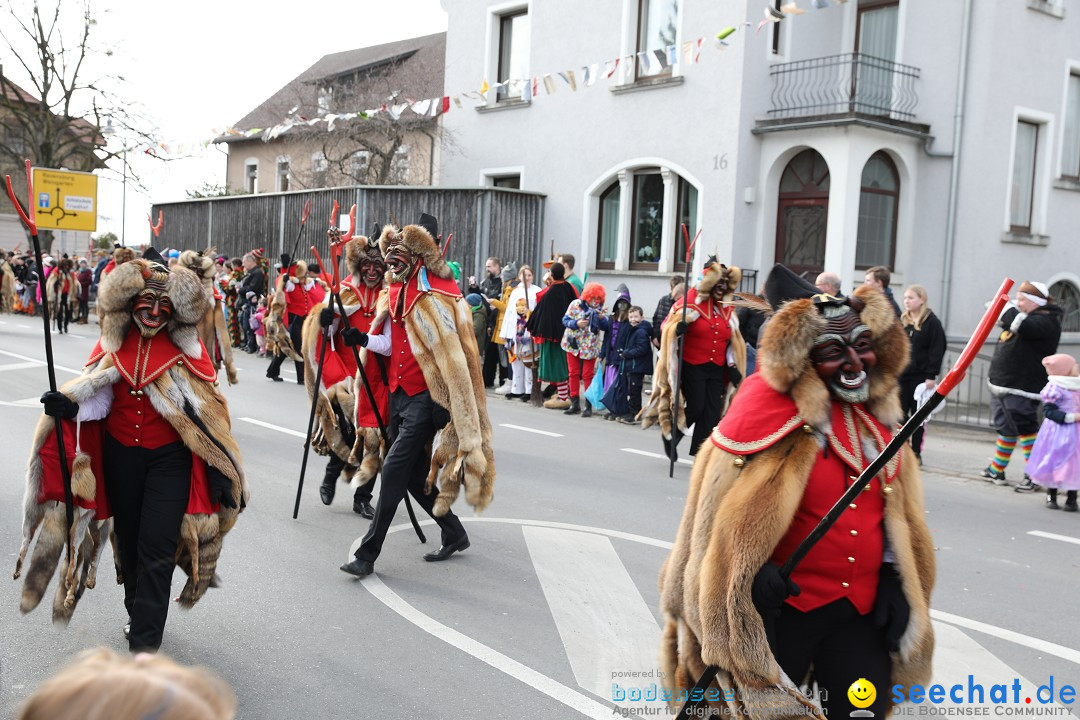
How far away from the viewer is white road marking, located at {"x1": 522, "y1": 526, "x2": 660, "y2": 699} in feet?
16.1

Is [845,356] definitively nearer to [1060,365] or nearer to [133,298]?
[133,298]

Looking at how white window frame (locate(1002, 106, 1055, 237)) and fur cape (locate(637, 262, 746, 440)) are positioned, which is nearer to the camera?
fur cape (locate(637, 262, 746, 440))

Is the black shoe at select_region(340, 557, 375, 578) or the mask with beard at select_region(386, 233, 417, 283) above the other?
the mask with beard at select_region(386, 233, 417, 283)

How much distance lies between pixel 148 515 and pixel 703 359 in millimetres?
6465

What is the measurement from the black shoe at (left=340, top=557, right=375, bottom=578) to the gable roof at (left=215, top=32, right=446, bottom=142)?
78.9ft

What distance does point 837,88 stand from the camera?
18.0 m

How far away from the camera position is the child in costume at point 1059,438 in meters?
9.02

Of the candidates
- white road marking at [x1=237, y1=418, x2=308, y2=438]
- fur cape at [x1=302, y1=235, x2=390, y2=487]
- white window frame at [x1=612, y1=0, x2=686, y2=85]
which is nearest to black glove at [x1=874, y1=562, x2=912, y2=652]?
fur cape at [x1=302, y1=235, x2=390, y2=487]

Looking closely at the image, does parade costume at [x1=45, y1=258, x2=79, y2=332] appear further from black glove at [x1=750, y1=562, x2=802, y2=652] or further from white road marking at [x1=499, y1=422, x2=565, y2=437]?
black glove at [x1=750, y1=562, x2=802, y2=652]

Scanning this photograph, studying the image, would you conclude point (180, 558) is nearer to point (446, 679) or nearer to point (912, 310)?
point (446, 679)

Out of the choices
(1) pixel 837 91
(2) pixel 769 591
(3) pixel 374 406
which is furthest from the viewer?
(1) pixel 837 91

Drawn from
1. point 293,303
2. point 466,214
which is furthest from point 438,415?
point 466,214

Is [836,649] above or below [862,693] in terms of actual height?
above

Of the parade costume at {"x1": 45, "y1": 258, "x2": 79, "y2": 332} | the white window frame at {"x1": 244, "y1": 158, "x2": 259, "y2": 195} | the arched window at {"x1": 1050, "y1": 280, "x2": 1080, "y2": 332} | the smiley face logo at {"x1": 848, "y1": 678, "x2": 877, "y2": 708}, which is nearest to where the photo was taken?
the smiley face logo at {"x1": 848, "y1": 678, "x2": 877, "y2": 708}
